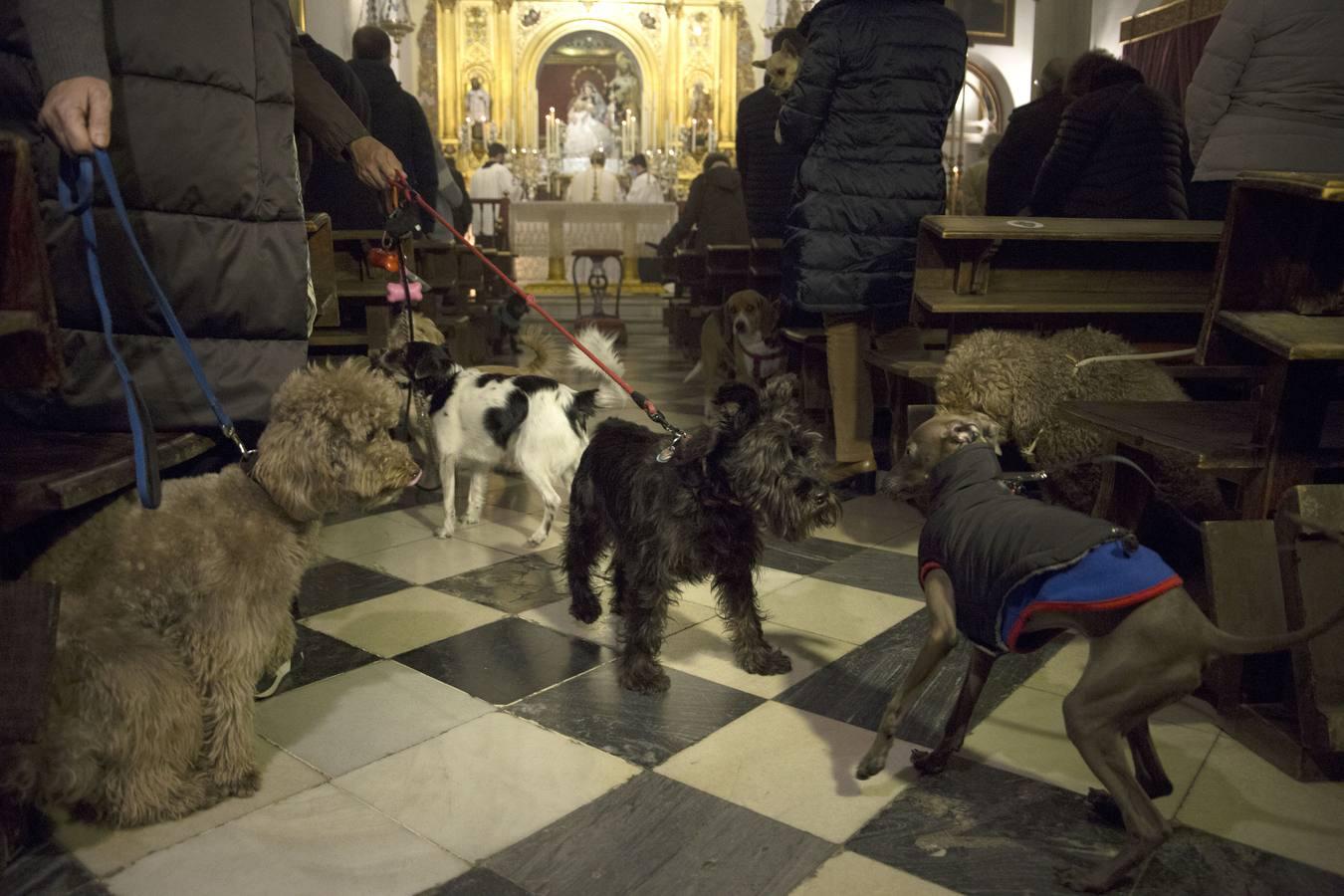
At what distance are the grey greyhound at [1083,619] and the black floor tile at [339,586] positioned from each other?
1.97m

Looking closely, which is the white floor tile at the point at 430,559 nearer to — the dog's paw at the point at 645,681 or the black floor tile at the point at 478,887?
the dog's paw at the point at 645,681

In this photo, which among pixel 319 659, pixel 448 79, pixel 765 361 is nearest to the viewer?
pixel 319 659

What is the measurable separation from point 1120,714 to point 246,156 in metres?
2.19

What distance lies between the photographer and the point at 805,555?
12.5 feet

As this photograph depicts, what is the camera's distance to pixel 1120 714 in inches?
65.6

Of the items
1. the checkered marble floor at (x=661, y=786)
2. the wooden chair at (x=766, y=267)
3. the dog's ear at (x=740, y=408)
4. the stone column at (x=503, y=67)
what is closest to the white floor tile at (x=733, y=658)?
the checkered marble floor at (x=661, y=786)

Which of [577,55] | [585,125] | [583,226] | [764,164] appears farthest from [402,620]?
[577,55]

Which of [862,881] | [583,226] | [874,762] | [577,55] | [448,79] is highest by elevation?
[577,55]

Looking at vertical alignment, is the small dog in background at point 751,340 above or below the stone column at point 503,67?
below

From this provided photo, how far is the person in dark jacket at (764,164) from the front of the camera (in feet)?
20.1

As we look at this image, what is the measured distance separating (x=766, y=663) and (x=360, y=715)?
1.09 meters

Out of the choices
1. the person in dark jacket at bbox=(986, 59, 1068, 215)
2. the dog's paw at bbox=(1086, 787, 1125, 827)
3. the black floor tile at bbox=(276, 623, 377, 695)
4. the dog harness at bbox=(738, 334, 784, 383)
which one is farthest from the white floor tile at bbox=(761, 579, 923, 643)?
the person in dark jacket at bbox=(986, 59, 1068, 215)

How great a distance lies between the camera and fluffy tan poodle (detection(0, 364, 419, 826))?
1.80 metres

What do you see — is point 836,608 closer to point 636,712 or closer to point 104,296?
point 636,712
